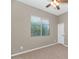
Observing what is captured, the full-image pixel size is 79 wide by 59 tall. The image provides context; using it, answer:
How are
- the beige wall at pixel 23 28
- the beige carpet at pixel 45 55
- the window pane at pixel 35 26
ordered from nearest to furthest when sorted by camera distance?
1. the beige carpet at pixel 45 55
2. the beige wall at pixel 23 28
3. the window pane at pixel 35 26

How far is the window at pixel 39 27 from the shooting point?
22.4ft

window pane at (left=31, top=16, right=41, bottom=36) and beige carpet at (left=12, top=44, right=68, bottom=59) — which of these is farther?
window pane at (left=31, top=16, right=41, bottom=36)

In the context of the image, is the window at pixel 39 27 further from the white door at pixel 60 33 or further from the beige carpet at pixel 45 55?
the beige carpet at pixel 45 55

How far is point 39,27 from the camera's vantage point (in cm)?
760

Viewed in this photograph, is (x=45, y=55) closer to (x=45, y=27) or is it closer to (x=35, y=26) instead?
(x=35, y=26)

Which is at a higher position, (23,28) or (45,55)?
(23,28)

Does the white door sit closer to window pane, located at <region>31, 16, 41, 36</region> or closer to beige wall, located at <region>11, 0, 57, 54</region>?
beige wall, located at <region>11, 0, 57, 54</region>

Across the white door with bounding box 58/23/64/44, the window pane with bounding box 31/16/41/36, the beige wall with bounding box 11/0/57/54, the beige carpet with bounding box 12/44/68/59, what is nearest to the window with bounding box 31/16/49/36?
the window pane with bounding box 31/16/41/36

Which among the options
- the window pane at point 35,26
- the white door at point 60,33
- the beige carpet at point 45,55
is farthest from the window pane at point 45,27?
the beige carpet at point 45,55

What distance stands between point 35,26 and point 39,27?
0.58 meters

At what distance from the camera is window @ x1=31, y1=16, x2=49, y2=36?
683cm

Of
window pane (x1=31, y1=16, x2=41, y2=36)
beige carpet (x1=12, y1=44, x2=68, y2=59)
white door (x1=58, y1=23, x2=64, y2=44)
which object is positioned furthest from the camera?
white door (x1=58, y1=23, x2=64, y2=44)

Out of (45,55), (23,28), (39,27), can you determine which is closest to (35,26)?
(39,27)
